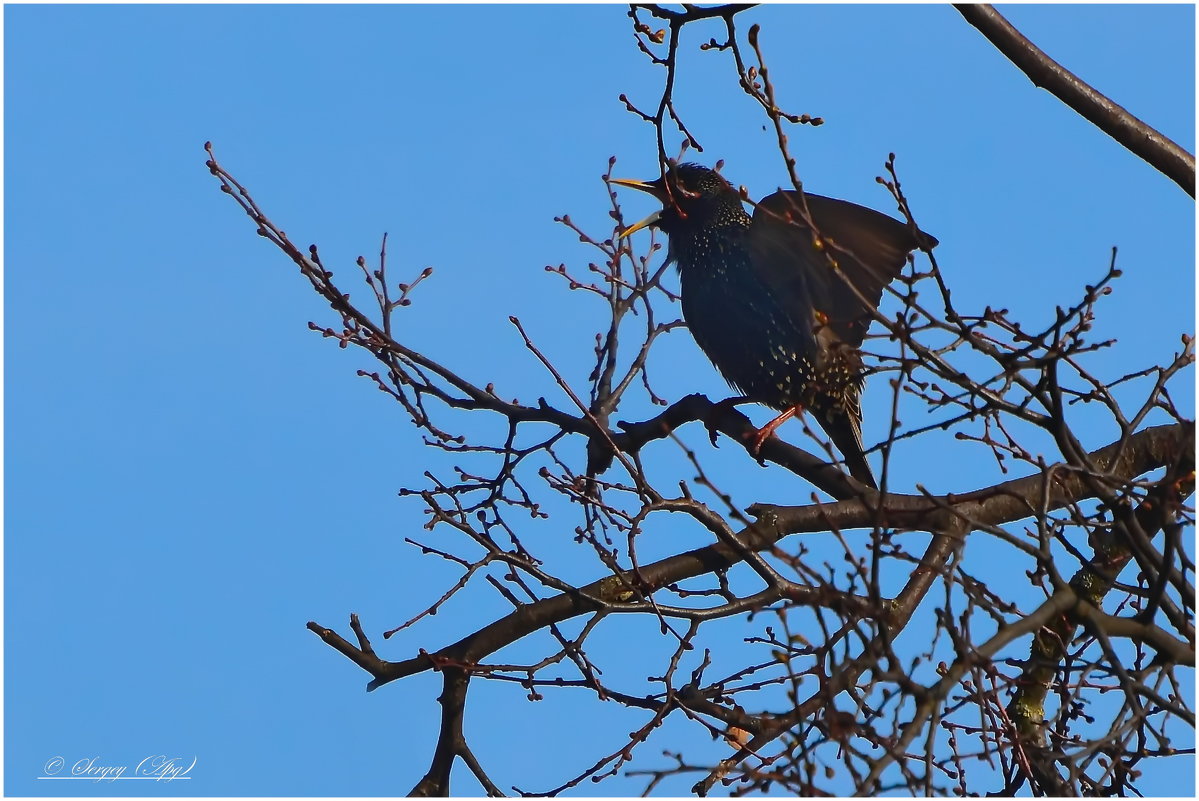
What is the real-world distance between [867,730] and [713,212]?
10.8ft

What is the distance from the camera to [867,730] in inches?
144

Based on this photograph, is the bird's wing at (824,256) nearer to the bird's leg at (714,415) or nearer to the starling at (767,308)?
the starling at (767,308)

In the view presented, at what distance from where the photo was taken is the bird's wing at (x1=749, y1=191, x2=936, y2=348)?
5.17m

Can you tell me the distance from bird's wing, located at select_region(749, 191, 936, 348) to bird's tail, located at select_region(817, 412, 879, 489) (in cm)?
42

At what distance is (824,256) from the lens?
5.20m

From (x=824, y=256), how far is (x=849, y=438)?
44.4 inches

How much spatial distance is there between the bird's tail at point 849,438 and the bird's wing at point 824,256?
423 millimetres

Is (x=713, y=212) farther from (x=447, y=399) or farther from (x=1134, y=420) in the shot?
(x=1134, y=420)

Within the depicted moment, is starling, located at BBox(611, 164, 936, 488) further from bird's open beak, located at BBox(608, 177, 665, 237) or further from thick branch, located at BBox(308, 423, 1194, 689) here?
thick branch, located at BBox(308, 423, 1194, 689)

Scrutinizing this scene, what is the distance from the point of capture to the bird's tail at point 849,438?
19.4 ft

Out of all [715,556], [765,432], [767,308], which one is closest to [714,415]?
[765,432]

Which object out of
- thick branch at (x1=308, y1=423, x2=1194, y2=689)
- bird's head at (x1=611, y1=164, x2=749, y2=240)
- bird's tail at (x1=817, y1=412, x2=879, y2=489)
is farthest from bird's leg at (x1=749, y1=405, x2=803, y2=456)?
bird's head at (x1=611, y1=164, x2=749, y2=240)

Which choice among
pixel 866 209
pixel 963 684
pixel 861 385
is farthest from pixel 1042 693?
pixel 866 209

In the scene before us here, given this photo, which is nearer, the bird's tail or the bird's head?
the bird's tail
